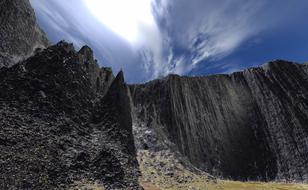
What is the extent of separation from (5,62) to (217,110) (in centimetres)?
4508

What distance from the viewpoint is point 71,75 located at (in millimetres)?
48312

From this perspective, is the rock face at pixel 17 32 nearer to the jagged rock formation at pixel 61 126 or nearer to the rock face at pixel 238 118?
the jagged rock formation at pixel 61 126

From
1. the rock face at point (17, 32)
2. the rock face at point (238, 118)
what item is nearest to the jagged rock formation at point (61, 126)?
the rock face at point (17, 32)

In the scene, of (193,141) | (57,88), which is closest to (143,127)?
(193,141)

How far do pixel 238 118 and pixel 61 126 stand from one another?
44.1m

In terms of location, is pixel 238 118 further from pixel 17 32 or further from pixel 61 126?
pixel 17 32

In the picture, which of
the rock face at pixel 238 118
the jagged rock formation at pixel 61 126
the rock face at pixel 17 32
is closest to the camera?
the jagged rock formation at pixel 61 126

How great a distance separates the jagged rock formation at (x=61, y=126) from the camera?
117 ft

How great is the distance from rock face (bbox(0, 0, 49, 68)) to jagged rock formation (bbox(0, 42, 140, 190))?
308 centimetres

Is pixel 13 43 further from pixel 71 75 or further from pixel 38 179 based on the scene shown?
pixel 38 179

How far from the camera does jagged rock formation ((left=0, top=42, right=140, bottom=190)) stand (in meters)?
35.6

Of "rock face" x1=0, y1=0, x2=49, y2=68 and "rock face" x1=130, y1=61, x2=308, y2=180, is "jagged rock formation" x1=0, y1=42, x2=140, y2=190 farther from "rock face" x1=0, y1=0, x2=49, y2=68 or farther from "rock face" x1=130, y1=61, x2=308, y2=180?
"rock face" x1=130, y1=61, x2=308, y2=180

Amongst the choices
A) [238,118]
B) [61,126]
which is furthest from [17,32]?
[238,118]

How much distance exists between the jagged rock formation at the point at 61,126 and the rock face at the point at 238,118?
585 inches
